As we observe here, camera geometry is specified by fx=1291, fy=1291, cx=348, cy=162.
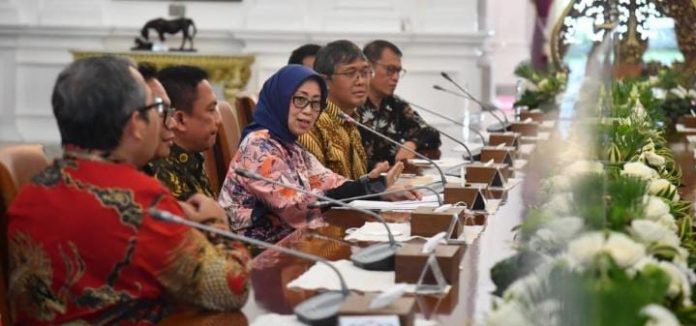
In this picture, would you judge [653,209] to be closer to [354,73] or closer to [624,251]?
[624,251]

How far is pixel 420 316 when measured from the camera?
2.06 m

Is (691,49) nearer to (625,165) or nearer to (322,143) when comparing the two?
(322,143)

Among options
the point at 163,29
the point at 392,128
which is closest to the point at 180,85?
the point at 392,128

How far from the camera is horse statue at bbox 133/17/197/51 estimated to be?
30.2 ft

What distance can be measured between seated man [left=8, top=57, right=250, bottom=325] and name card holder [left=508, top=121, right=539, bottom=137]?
155 inches

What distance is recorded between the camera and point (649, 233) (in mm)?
1988

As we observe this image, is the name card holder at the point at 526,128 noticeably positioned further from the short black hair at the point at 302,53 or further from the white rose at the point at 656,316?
the white rose at the point at 656,316

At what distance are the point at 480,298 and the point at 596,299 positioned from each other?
108 cm

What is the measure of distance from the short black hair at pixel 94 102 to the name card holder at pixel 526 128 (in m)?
3.97

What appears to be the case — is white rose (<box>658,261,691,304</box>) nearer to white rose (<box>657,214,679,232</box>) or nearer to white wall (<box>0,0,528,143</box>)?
white rose (<box>657,214,679,232</box>)

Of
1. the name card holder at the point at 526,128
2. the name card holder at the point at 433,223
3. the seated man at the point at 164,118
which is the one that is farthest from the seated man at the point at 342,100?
the seated man at the point at 164,118

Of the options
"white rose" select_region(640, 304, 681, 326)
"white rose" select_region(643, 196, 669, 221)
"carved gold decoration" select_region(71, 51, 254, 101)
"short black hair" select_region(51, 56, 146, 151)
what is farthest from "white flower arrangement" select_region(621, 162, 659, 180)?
"carved gold decoration" select_region(71, 51, 254, 101)

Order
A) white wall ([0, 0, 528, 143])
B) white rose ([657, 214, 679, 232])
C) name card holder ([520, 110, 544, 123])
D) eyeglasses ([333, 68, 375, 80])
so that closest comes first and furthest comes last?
white rose ([657, 214, 679, 232]) < eyeglasses ([333, 68, 375, 80]) < name card holder ([520, 110, 544, 123]) < white wall ([0, 0, 528, 143])

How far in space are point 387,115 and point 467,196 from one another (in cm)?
225
